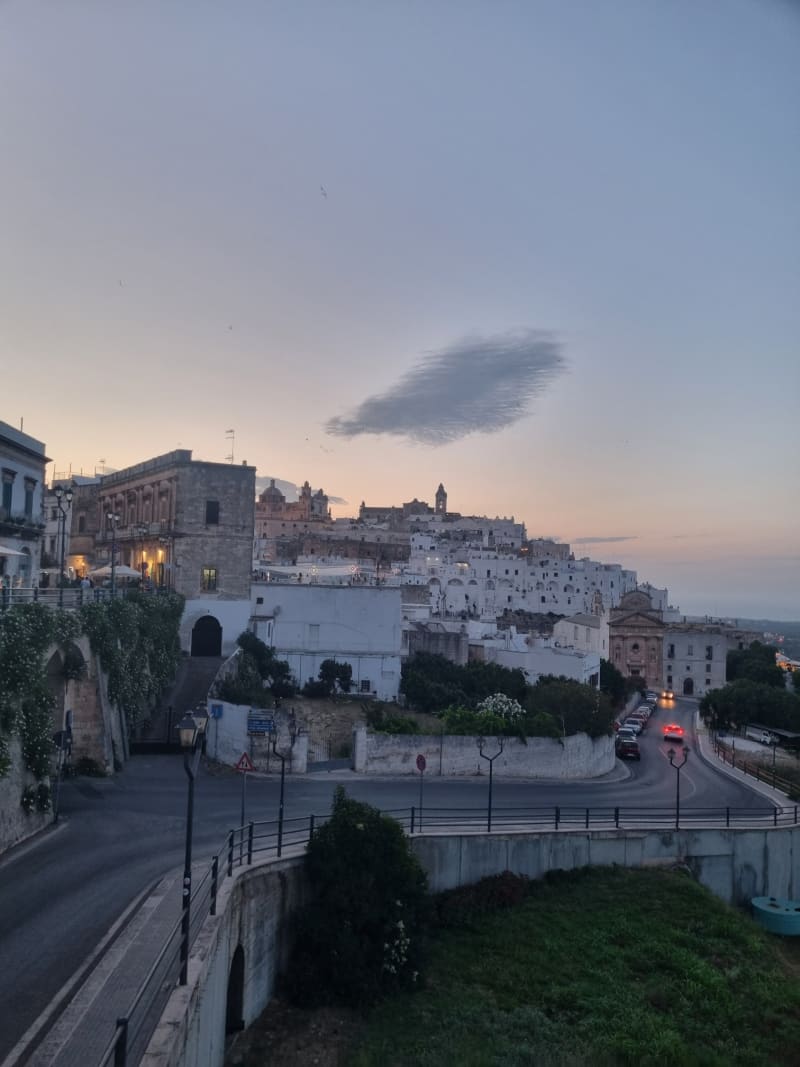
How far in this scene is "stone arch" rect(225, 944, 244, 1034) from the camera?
41.9ft

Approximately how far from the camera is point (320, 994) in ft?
46.2

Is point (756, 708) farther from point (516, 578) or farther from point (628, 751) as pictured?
point (516, 578)

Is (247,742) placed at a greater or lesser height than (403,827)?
greater

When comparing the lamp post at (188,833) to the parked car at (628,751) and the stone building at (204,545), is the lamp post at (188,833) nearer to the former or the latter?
the parked car at (628,751)

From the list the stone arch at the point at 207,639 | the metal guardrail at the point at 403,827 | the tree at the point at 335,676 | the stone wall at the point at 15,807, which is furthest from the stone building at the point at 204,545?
the stone wall at the point at 15,807

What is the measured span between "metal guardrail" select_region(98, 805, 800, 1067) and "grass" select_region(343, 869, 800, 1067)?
4.64ft

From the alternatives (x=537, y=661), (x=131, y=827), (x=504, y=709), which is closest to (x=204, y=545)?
(x=504, y=709)

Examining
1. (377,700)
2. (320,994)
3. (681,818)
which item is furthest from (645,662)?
(320,994)

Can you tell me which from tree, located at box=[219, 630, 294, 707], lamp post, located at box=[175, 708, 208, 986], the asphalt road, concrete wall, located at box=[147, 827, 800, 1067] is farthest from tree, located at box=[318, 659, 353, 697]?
lamp post, located at box=[175, 708, 208, 986]

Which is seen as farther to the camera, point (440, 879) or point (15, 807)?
point (440, 879)

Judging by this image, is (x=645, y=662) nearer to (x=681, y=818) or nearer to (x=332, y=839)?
(x=681, y=818)

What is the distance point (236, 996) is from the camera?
12922mm

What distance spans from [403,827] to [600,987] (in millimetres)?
4790

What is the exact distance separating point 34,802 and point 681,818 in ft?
52.9
